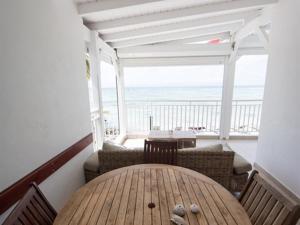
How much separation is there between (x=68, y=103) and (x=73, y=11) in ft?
3.61

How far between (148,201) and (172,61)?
3.94m

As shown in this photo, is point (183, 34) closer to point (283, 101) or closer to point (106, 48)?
point (106, 48)

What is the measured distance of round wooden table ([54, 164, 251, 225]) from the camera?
927 mm

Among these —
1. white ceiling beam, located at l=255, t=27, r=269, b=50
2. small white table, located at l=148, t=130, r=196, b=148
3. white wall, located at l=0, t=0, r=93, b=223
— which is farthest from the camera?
small white table, located at l=148, t=130, r=196, b=148

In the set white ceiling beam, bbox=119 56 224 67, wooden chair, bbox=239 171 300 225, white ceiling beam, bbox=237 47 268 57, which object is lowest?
wooden chair, bbox=239 171 300 225

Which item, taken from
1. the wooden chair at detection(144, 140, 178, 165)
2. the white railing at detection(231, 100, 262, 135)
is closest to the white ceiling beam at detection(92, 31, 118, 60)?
the wooden chair at detection(144, 140, 178, 165)

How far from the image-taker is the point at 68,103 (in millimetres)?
1885

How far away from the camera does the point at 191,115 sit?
193 inches

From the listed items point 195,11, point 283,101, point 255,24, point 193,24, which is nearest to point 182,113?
point 193,24

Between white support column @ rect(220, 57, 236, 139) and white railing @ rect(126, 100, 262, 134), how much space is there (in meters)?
0.24

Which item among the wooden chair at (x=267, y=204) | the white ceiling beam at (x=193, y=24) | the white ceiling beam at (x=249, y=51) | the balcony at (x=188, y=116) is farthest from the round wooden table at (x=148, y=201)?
the white ceiling beam at (x=249, y=51)

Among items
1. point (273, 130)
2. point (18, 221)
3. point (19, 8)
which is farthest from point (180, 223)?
point (273, 130)

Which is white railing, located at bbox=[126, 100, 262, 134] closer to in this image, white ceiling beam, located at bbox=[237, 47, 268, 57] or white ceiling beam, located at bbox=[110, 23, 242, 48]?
white ceiling beam, located at bbox=[237, 47, 268, 57]

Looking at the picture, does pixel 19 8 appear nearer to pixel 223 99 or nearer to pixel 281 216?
pixel 281 216
